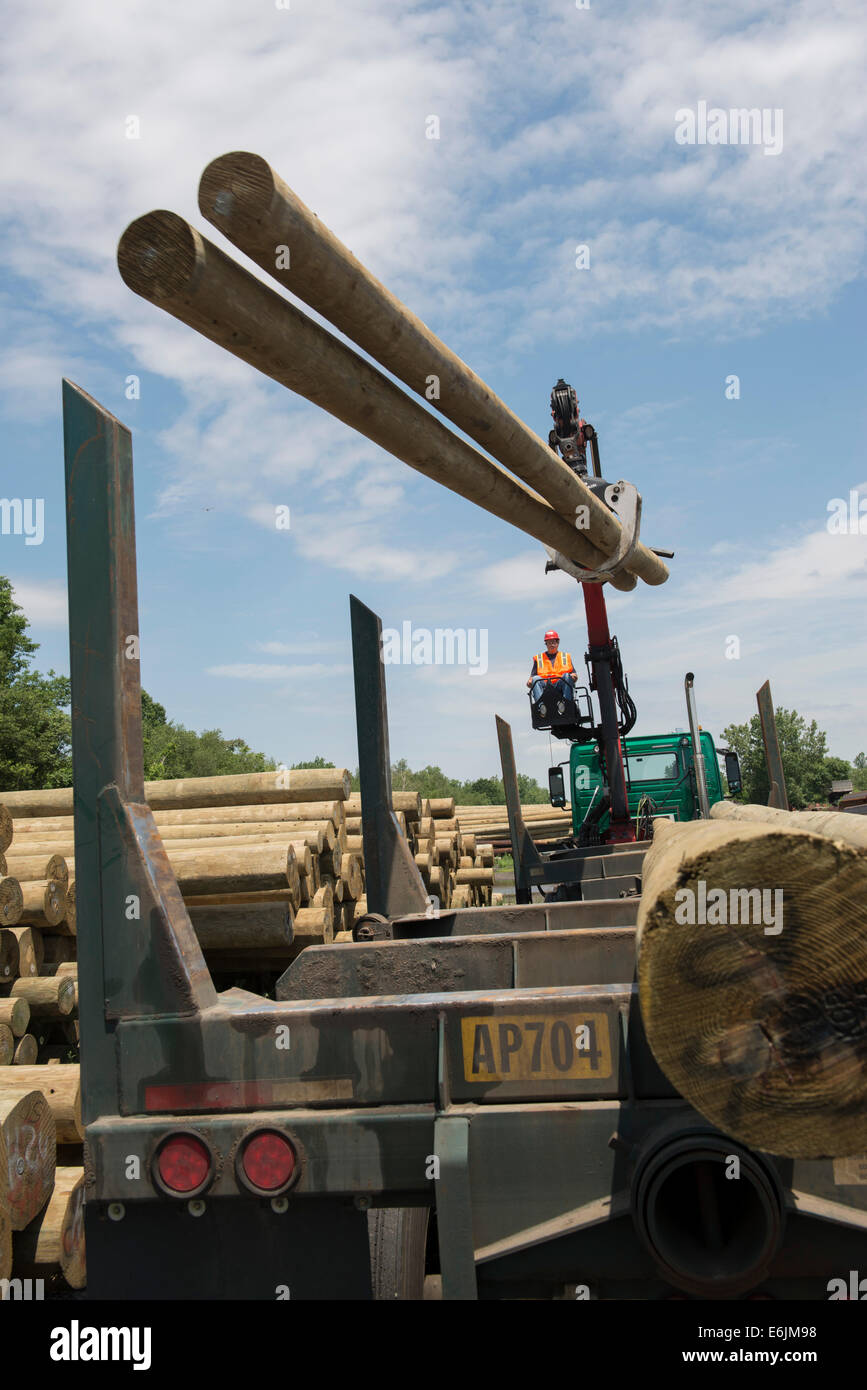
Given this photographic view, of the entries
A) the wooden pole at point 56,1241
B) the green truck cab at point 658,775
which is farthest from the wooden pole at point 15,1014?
the green truck cab at point 658,775

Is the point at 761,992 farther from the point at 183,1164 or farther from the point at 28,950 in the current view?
the point at 28,950

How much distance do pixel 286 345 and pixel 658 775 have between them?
30.7ft

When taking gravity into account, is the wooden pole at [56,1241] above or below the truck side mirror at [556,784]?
below

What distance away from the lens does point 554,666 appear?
456 inches

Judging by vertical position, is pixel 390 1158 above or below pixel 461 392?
below

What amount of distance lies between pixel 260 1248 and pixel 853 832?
1939mm

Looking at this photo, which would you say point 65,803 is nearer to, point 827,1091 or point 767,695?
point 767,695

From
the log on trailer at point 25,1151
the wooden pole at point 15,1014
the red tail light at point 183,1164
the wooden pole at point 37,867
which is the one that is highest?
the wooden pole at point 37,867

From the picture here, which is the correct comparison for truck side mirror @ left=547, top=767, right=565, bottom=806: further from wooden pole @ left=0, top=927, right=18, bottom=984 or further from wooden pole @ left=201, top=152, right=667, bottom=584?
wooden pole @ left=201, top=152, right=667, bottom=584

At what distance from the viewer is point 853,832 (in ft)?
9.53

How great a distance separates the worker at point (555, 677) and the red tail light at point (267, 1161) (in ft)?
27.6

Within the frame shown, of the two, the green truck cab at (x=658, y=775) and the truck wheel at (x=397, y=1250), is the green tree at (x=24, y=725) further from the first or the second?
the truck wheel at (x=397, y=1250)

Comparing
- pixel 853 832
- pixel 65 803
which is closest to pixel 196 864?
pixel 65 803

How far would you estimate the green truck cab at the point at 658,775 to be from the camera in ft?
38.4
